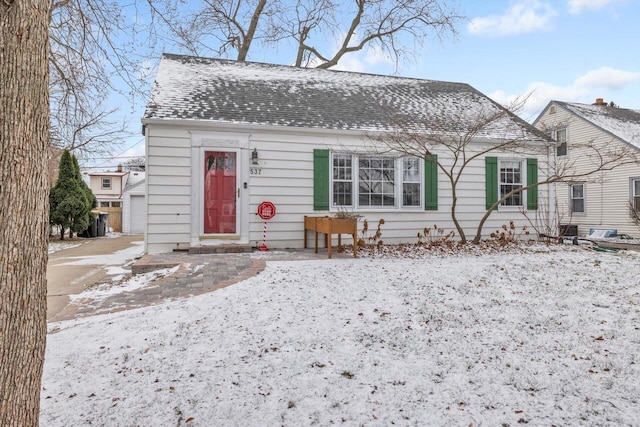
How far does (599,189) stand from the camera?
49.3 ft

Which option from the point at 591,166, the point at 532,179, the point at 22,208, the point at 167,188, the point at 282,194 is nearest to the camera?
the point at 22,208

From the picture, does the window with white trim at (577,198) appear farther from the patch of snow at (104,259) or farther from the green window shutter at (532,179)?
the patch of snow at (104,259)

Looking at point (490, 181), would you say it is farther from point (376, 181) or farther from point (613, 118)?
point (613, 118)

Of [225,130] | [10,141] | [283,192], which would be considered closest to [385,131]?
[283,192]

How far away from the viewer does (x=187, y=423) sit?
73.4 inches

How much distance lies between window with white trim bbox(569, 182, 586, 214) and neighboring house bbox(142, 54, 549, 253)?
26.0ft

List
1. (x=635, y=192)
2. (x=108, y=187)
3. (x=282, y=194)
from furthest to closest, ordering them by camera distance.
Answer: (x=108, y=187) → (x=635, y=192) → (x=282, y=194)

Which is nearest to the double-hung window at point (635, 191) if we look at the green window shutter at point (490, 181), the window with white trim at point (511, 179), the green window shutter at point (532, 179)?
the green window shutter at point (532, 179)

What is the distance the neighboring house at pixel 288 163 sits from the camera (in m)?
7.19

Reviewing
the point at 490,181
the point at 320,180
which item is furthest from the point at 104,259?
the point at 490,181

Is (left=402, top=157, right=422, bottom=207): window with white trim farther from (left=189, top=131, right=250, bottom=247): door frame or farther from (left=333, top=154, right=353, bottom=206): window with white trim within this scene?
(left=189, top=131, right=250, bottom=247): door frame

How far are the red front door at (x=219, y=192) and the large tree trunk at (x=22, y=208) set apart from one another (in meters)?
6.07

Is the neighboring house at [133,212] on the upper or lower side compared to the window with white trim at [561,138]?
lower

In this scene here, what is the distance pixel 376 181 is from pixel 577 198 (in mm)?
11980
